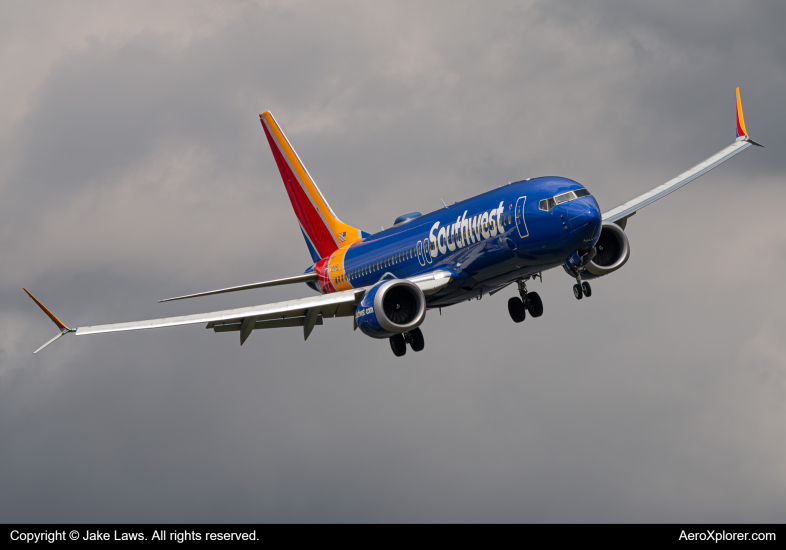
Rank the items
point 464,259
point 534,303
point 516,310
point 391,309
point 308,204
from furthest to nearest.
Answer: point 308,204 → point 516,310 → point 534,303 → point 391,309 → point 464,259

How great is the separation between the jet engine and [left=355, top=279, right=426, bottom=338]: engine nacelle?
8007 millimetres

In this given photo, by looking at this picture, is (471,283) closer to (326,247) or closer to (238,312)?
(238,312)

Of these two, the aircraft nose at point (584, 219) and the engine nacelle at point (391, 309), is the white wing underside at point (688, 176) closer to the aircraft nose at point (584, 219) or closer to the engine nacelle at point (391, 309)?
the aircraft nose at point (584, 219)

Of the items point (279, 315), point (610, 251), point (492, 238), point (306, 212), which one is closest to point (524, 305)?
point (610, 251)

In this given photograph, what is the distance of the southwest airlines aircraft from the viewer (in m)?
38.9

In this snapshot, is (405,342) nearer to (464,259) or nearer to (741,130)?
(464,259)

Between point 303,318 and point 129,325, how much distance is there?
9.30 meters

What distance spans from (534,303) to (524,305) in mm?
540

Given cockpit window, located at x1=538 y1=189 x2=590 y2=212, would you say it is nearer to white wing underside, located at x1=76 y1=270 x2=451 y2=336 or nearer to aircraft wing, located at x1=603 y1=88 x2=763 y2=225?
white wing underside, located at x1=76 y1=270 x2=451 y2=336

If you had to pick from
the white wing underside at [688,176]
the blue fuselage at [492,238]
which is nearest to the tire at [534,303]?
the blue fuselage at [492,238]

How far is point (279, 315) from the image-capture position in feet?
145

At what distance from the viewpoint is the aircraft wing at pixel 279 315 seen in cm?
4084

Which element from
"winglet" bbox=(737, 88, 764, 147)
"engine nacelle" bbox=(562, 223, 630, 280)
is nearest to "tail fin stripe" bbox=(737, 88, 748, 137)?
"winglet" bbox=(737, 88, 764, 147)

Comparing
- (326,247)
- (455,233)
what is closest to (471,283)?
(455,233)
